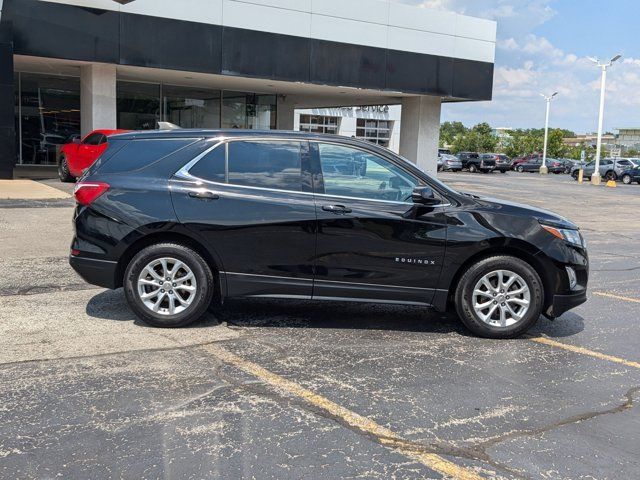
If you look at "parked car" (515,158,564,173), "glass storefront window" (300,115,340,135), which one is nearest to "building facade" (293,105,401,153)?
"glass storefront window" (300,115,340,135)

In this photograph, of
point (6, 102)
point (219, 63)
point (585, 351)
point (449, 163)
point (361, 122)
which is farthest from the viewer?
point (361, 122)

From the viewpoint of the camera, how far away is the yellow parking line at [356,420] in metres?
3.46

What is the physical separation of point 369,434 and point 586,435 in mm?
1369

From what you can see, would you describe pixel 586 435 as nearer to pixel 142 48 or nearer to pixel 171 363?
pixel 171 363

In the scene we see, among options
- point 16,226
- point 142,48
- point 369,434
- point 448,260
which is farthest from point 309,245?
point 142,48

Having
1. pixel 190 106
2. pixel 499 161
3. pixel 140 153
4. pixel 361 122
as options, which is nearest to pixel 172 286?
pixel 140 153

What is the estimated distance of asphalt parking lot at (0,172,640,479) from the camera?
351cm

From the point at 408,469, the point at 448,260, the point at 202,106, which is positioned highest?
the point at 202,106

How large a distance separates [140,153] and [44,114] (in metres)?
23.2

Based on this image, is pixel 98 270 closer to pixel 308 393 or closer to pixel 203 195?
pixel 203 195

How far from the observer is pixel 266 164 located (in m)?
5.95

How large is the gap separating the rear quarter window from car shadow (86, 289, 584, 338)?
1474mm

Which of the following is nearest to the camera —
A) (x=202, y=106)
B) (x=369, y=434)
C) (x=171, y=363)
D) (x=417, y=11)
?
(x=369, y=434)

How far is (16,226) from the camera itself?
11.5 meters
